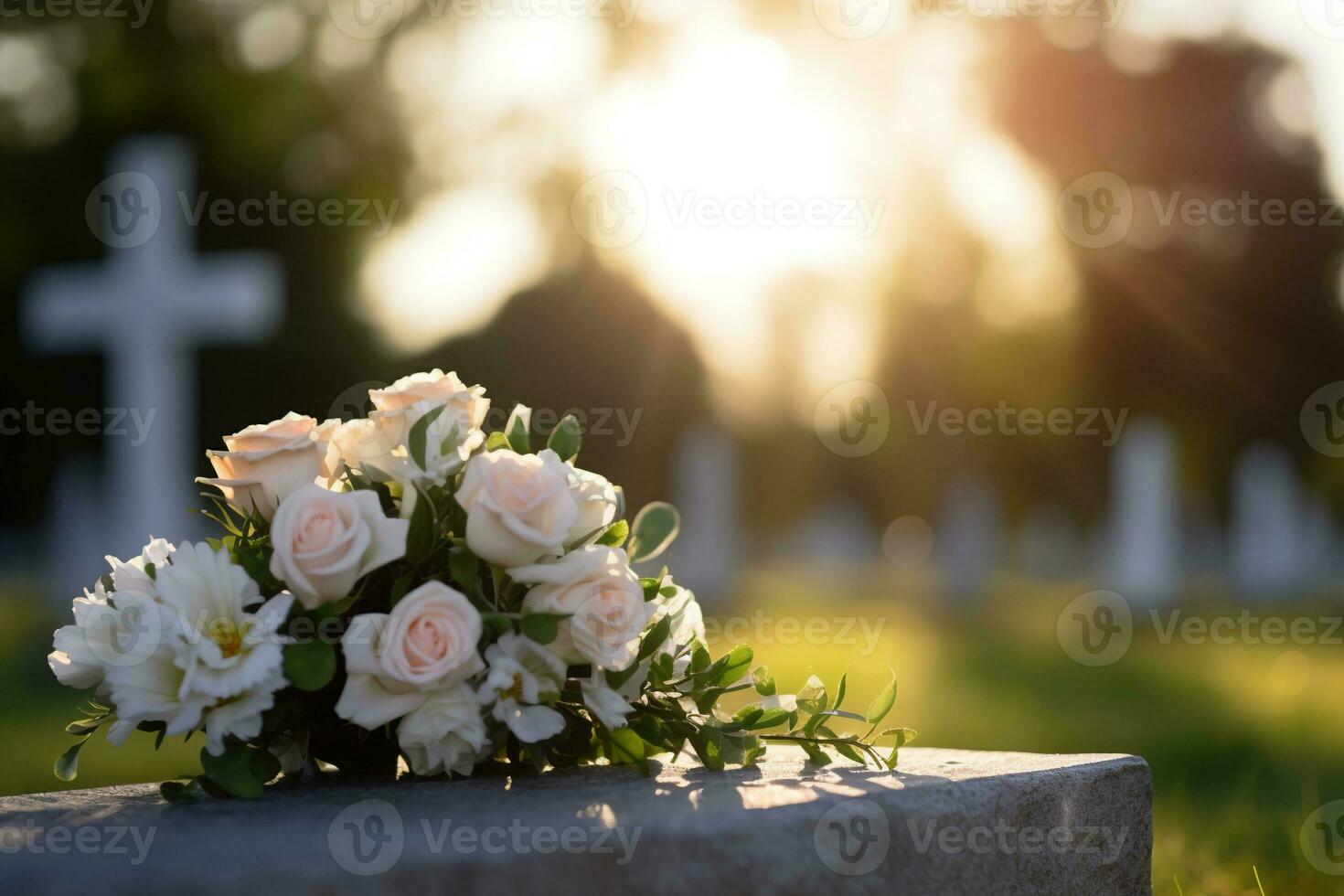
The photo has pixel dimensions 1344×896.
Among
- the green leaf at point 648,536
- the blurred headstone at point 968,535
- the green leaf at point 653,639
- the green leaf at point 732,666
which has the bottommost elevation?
the blurred headstone at point 968,535

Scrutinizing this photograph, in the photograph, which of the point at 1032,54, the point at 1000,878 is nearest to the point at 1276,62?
the point at 1032,54

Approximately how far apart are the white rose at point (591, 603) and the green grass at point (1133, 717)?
164 centimetres

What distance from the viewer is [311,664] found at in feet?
6.01

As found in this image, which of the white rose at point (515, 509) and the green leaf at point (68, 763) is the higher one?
the white rose at point (515, 509)

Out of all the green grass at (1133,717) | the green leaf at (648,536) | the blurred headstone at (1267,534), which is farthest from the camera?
the blurred headstone at (1267,534)

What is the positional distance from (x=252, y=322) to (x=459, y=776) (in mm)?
6213

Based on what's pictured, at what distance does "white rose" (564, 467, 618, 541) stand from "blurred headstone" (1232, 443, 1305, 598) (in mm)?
15271

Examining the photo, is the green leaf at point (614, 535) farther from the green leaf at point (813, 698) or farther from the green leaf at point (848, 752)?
the green leaf at point (848, 752)

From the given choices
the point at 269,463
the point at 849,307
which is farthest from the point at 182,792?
the point at 849,307

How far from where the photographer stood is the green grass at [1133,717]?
12.7 ft

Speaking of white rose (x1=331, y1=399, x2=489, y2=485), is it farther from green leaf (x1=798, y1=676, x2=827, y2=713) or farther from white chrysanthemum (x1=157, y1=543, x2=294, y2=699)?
green leaf (x1=798, y1=676, x2=827, y2=713)

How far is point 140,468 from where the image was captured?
26.5 ft

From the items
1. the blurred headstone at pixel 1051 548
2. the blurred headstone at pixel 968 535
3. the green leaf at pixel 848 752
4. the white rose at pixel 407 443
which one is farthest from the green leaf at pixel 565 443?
the blurred headstone at pixel 1051 548

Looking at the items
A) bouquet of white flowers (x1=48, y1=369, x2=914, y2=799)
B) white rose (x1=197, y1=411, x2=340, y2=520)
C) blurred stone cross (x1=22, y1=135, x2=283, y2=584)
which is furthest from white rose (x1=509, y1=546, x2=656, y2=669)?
blurred stone cross (x1=22, y1=135, x2=283, y2=584)
